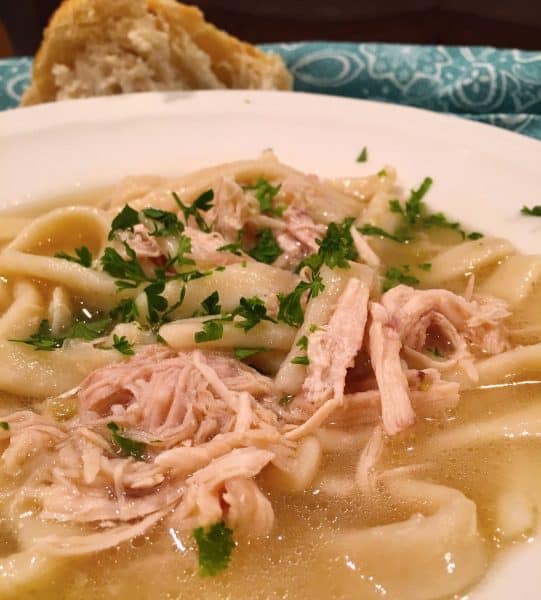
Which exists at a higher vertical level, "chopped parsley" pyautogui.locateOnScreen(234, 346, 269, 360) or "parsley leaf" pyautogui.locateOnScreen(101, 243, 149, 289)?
"parsley leaf" pyautogui.locateOnScreen(101, 243, 149, 289)

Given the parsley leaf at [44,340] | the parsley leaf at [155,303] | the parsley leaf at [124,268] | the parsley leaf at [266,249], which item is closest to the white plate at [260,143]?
the parsley leaf at [266,249]

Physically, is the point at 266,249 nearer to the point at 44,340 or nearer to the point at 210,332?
the point at 210,332

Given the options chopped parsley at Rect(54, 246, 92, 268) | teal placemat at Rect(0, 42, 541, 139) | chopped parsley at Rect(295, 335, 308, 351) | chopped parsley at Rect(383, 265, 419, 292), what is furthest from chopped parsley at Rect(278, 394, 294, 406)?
teal placemat at Rect(0, 42, 541, 139)

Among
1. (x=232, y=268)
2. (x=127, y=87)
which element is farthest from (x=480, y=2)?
(x=232, y=268)

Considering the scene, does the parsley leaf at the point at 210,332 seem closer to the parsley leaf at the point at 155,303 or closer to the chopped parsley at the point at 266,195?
the parsley leaf at the point at 155,303

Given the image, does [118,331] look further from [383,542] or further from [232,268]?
[383,542]

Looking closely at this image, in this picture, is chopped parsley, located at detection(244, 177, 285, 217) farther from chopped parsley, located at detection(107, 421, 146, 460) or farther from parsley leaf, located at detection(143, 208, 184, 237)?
chopped parsley, located at detection(107, 421, 146, 460)

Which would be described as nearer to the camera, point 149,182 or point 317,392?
point 317,392

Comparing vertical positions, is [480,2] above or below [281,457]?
above
